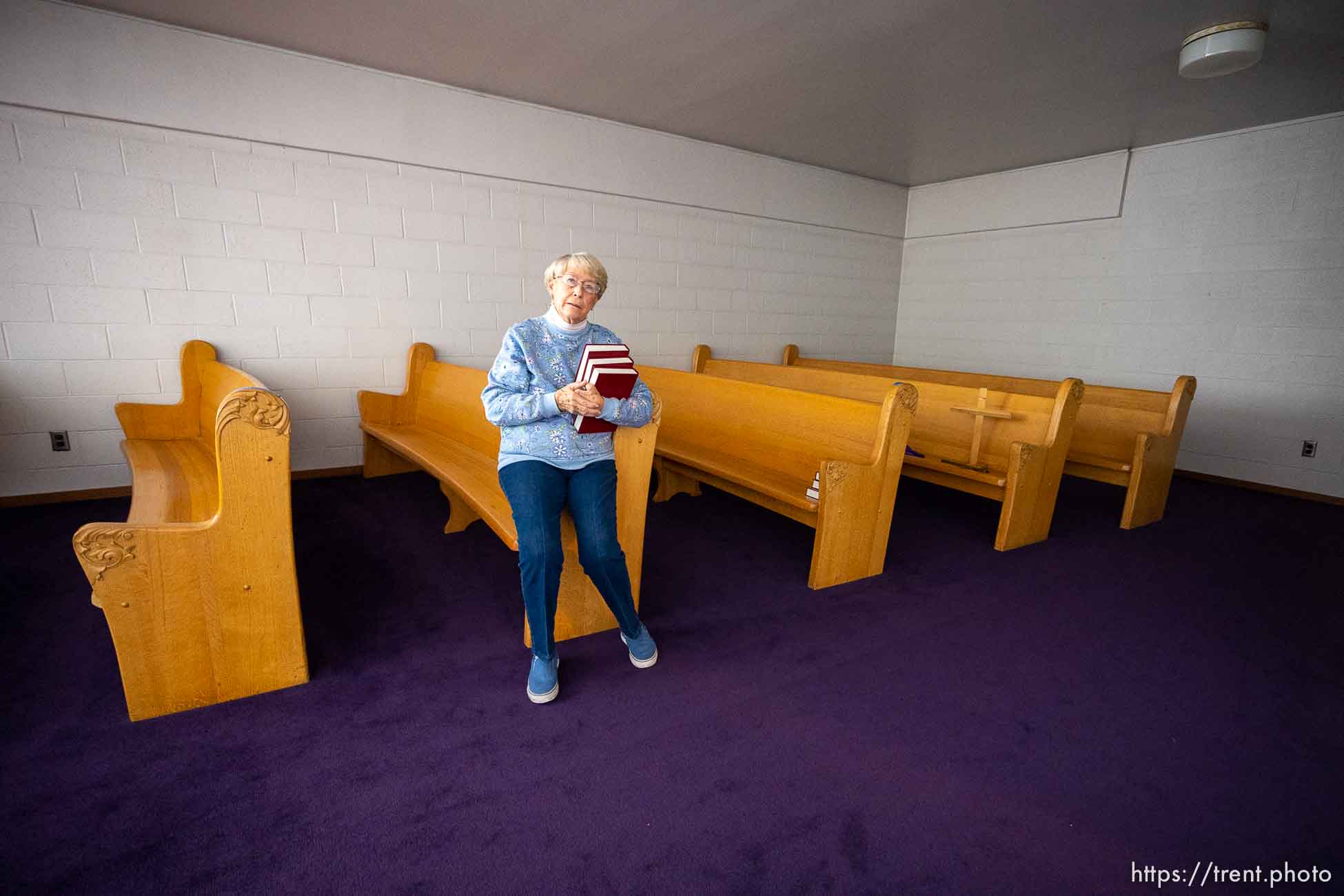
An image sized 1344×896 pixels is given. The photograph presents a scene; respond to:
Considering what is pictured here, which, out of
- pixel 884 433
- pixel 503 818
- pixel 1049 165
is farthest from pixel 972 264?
pixel 503 818

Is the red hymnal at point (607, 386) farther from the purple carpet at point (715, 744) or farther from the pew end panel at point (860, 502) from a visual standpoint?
the pew end panel at point (860, 502)

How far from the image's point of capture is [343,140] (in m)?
3.88

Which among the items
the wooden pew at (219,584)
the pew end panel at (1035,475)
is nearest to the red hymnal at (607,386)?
the wooden pew at (219,584)

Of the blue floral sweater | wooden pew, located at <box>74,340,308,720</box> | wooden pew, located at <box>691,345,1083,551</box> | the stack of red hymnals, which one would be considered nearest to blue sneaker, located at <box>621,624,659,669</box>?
the blue floral sweater

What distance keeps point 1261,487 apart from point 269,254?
690cm

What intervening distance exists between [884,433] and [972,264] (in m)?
4.41

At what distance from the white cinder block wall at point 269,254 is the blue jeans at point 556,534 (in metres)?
2.80

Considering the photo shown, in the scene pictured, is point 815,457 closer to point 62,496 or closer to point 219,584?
point 219,584

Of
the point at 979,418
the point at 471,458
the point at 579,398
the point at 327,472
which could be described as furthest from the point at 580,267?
the point at 327,472

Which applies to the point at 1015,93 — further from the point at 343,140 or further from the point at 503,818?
the point at 503,818

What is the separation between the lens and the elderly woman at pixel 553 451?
1.88 m

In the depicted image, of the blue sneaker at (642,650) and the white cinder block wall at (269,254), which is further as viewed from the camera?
the white cinder block wall at (269,254)

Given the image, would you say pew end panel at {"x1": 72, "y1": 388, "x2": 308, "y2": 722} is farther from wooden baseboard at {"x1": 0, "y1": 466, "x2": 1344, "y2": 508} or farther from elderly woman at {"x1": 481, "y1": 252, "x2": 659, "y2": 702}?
wooden baseboard at {"x1": 0, "y1": 466, "x2": 1344, "y2": 508}
